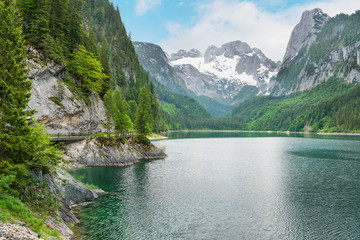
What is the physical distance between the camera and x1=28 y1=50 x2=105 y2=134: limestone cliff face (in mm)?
61188

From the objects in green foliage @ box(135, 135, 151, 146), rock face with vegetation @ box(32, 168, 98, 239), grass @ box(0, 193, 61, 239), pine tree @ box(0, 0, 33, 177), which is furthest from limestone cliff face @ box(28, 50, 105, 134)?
grass @ box(0, 193, 61, 239)

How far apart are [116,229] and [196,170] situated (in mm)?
41318

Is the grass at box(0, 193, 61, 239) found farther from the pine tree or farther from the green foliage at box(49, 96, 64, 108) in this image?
the green foliage at box(49, 96, 64, 108)

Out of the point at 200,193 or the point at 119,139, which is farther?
the point at 119,139

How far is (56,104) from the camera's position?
65.8 metres

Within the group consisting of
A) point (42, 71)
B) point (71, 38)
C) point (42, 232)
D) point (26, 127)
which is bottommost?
point (42, 232)

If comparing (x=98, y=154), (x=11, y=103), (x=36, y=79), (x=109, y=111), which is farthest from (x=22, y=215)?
(x=109, y=111)

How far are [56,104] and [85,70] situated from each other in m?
15.9

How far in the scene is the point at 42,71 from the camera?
62875 millimetres

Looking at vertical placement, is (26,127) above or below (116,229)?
above

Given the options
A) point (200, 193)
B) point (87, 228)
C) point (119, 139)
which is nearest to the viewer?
point (87, 228)

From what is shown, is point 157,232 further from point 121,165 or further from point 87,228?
point 121,165

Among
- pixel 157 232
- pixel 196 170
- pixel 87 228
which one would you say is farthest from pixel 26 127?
pixel 196 170

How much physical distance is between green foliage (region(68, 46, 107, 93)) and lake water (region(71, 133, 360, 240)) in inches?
1151
